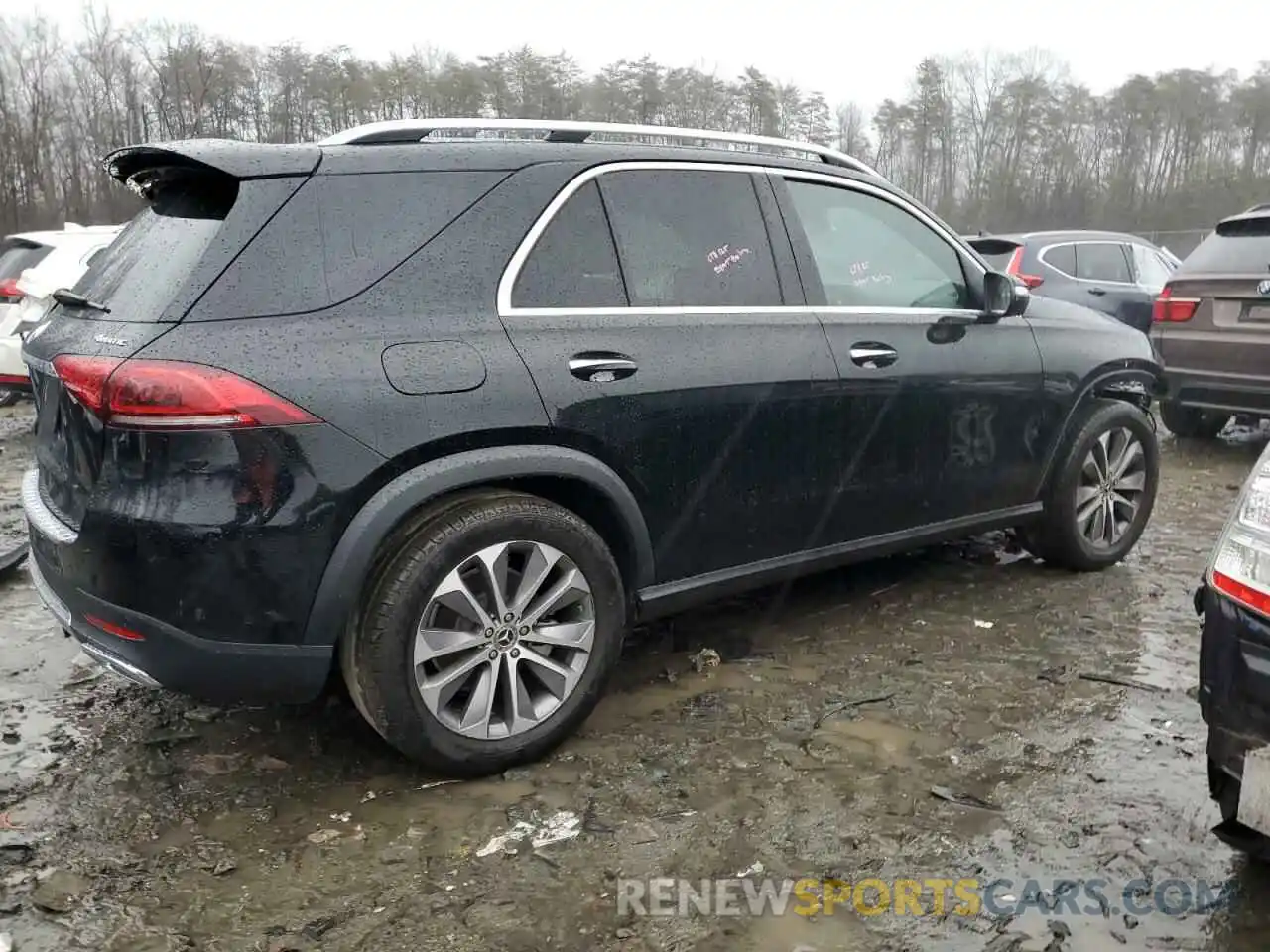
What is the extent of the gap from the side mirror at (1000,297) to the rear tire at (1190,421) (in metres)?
4.90

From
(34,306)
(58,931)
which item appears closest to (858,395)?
(58,931)

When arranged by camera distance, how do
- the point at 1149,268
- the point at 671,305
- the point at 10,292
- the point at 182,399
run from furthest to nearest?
the point at 1149,268, the point at 10,292, the point at 671,305, the point at 182,399

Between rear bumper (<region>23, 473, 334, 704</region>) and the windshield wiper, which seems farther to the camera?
the windshield wiper

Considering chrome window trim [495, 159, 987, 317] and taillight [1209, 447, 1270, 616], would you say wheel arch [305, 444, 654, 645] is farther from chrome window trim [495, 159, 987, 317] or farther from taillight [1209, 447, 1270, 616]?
taillight [1209, 447, 1270, 616]

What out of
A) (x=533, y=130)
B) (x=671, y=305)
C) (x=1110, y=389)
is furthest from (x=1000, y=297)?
(x=533, y=130)

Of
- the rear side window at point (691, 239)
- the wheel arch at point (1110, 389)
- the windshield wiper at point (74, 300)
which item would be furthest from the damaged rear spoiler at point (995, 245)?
the windshield wiper at point (74, 300)

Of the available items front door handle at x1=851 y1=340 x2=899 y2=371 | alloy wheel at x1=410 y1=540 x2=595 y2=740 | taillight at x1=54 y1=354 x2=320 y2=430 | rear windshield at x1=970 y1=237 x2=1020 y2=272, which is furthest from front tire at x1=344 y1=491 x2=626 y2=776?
rear windshield at x1=970 y1=237 x2=1020 y2=272

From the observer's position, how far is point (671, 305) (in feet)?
10.8

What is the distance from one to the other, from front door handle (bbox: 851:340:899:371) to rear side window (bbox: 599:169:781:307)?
38 centimetres

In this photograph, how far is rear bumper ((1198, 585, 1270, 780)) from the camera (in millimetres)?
2162

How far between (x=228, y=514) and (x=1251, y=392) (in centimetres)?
687

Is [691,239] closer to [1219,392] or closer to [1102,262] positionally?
[1219,392]

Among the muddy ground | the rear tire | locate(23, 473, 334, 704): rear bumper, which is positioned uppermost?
locate(23, 473, 334, 704): rear bumper

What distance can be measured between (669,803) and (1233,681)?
4.76 feet
